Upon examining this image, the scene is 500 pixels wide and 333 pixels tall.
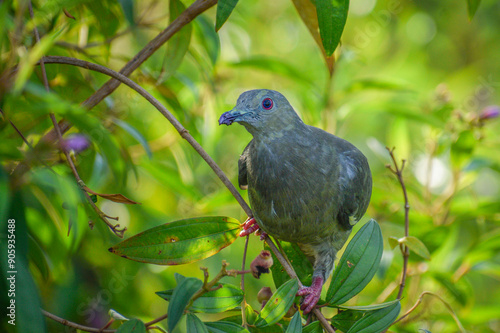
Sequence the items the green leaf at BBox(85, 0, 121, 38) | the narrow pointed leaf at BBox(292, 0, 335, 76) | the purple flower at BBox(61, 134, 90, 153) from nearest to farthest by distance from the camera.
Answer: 1. the purple flower at BBox(61, 134, 90, 153)
2. the narrow pointed leaf at BBox(292, 0, 335, 76)
3. the green leaf at BBox(85, 0, 121, 38)

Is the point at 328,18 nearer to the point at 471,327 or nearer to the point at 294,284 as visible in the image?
the point at 294,284

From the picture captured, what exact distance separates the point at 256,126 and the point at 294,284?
0.60 meters

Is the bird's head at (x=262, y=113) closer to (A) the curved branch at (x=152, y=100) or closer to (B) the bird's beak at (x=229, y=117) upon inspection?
(B) the bird's beak at (x=229, y=117)

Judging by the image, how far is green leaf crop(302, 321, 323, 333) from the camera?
141 cm

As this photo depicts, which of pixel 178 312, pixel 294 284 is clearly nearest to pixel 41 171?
pixel 178 312

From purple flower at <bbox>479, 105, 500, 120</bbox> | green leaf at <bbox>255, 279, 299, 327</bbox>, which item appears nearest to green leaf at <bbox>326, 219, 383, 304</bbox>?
green leaf at <bbox>255, 279, 299, 327</bbox>

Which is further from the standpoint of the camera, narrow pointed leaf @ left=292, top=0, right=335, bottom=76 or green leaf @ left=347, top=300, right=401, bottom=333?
narrow pointed leaf @ left=292, top=0, right=335, bottom=76

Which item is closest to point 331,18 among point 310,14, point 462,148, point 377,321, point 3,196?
point 310,14

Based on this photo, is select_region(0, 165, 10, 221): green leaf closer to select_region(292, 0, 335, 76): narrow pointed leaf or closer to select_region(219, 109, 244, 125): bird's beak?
select_region(219, 109, 244, 125): bird's beak

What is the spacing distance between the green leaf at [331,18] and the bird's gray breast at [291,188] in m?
0.43

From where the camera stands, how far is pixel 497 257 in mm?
2732

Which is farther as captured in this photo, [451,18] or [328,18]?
[451,18]

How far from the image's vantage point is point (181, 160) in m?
2.50

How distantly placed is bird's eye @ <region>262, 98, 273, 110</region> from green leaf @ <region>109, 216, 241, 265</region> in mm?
424
